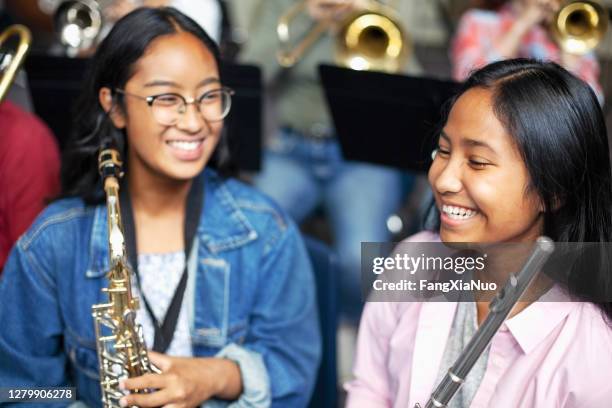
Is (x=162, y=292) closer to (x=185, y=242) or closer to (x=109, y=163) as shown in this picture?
(x=185, y=242)

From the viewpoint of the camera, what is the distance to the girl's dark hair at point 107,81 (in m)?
1.41

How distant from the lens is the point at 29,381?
1.32 m

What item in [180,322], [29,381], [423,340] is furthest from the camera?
[180,322]

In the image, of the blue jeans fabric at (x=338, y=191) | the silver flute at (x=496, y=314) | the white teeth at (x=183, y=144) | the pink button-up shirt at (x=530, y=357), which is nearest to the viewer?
the silver flute at (x=496, y=314)

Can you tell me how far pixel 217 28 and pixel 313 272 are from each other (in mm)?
967

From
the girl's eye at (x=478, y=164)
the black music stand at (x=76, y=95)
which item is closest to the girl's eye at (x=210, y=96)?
the black music stand at (x=76, y=95)

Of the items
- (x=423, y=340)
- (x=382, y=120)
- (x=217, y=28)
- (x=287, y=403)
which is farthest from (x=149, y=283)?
(x=217, y=28)

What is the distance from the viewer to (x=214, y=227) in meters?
1.48

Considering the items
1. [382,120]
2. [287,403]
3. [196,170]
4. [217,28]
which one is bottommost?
[287,403]

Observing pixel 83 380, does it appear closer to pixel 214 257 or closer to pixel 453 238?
pixel 214 257

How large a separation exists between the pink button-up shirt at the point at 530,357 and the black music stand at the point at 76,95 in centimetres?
73

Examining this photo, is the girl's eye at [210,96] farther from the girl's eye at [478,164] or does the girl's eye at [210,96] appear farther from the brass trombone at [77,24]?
the brass trombone at [77,24]

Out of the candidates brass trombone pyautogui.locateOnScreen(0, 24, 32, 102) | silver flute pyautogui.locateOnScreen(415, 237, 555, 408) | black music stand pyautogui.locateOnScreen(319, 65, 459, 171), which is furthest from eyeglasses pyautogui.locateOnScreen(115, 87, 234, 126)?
silver flute pyautogui.locateOnScreen(415, 237, 555, 408)

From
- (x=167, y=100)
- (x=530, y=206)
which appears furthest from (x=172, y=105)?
(x=530, y=206)
